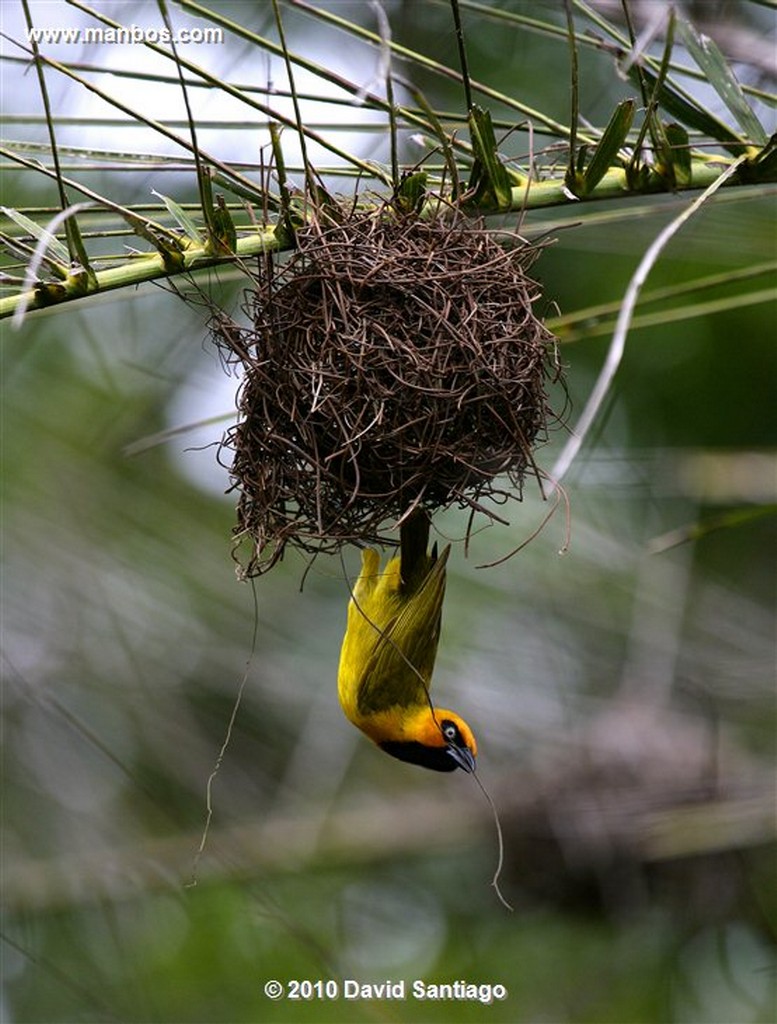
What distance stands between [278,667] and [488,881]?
1.59 meters

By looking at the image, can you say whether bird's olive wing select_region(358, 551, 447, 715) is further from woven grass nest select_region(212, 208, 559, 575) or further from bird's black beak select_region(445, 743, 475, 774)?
woven grass nest select_region(212, 208, 559, 575)

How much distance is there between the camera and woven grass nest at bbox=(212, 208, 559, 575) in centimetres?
204

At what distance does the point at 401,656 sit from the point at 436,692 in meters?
1.75

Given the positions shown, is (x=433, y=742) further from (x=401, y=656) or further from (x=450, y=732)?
(x=401, y=656)

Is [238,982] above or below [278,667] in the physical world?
below

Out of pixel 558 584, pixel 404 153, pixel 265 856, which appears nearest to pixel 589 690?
pixel 558 584

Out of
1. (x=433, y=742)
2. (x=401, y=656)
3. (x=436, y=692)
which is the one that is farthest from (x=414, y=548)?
(x=436, y=692)

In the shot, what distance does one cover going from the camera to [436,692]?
4102 mm

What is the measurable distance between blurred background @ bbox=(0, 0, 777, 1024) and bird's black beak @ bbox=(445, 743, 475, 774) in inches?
36.0

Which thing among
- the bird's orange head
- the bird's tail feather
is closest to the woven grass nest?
the bird's tail feather

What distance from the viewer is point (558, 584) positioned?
13.4ft

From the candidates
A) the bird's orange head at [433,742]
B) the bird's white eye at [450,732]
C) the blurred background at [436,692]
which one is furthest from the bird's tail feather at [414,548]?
the blurred background at [436,692]

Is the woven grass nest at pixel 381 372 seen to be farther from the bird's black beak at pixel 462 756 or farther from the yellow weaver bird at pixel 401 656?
the bird's black beak at pixel 462 756

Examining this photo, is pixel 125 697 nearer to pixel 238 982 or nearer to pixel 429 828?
pixel 238 982
